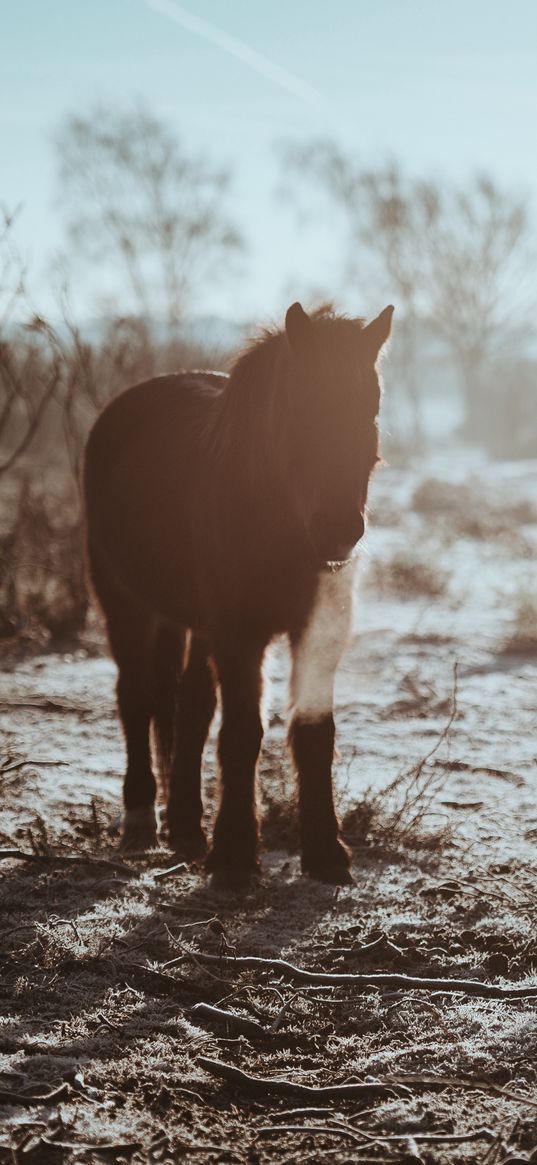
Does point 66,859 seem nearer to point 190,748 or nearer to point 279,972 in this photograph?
point 190,748

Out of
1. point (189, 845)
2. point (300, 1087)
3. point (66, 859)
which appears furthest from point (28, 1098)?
point (189, 845)

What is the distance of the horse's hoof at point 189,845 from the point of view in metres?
3.98

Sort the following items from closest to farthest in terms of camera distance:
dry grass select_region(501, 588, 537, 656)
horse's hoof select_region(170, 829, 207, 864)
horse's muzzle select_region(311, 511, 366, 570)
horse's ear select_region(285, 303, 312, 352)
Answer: horse's muzzle select_region(311, 511, 366, 570), horse's ear select_region(285, 303, 312, 352), horse's hoof select_region(170, 829, 207, 864), dry grass select_region(501, 588, 537, 656)

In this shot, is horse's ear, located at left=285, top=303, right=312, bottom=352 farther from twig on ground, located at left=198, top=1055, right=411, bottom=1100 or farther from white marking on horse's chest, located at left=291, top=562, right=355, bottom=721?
twig on ground, located at left=198, top=1055, right=411, bottom=1100

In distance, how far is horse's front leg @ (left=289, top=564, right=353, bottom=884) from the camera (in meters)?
3.53

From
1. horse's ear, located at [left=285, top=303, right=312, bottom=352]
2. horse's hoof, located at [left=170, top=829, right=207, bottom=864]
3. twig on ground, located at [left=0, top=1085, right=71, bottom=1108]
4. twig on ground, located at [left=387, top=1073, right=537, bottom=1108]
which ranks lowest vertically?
twig on ground, located at [left=0, top=1085, right=71, bottom=1108]

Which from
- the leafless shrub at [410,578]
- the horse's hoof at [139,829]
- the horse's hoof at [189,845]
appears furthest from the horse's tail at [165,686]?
the leafless shrub at [410,578]

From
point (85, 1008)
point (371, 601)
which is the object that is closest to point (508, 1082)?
point (85, 1008)

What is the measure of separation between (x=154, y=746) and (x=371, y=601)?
5271 mm

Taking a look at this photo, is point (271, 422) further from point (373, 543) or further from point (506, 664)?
point (373, 543)

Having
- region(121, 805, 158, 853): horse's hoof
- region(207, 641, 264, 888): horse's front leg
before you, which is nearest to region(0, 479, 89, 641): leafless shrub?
region(121, 805, 158, 853): horse's hoof

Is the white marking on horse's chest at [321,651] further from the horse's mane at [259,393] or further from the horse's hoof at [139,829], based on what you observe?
the horse's hoof at [139,829]

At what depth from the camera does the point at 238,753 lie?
353 cm

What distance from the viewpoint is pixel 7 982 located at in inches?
105
